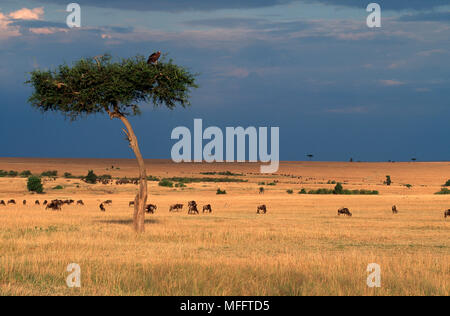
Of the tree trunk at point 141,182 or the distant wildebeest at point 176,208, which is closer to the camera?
the tree trunk at point 141,182

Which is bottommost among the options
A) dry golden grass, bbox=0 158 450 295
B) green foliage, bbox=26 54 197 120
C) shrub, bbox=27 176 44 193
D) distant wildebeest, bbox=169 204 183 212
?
dry golden grass, bbox=0 158 450 295

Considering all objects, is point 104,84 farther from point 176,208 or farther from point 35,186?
point 35,186

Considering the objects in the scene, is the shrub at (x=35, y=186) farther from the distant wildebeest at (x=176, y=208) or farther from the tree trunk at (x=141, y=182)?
the tree trunk at (x=141, y=182)

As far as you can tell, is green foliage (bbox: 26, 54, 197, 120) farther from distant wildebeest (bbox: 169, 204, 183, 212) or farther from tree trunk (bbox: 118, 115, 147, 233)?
distant wildebeest (bbox: 169, 204, 183, 212)

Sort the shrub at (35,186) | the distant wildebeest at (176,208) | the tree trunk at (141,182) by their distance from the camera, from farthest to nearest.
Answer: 1. the shrub at (35,186)
2. the distant wildebeest at (176,208)
3. the tree trunk at (141,182)

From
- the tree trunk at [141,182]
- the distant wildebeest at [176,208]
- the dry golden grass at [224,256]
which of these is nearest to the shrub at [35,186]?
the distant wildebeest at [176,208]

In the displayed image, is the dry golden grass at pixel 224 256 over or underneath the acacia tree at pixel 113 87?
underneath

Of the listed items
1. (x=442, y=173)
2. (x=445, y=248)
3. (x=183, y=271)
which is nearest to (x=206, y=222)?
(x=445, y=248)

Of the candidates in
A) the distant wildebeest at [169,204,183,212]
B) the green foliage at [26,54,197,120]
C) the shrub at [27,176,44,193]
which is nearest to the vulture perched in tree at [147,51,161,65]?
the green foliage at [26,54,197,120]

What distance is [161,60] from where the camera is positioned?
30328 millimetres

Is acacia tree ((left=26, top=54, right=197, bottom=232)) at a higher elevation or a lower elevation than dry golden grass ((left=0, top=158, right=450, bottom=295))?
higher

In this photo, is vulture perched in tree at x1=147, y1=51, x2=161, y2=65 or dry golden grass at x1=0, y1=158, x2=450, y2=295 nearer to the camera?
dry golden grass at x1=0, y1=158, x2=450, y2=295

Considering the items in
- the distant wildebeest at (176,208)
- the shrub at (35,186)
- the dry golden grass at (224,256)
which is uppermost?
the shrub at (35,186)

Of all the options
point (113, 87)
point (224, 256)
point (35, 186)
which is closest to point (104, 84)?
point (113, 87)
